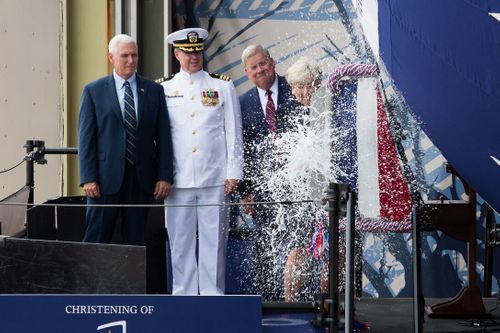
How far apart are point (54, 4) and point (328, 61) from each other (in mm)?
1857

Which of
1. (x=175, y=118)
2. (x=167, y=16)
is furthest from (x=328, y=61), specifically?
(x=175, y=118)

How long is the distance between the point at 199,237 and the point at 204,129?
587 millimetres

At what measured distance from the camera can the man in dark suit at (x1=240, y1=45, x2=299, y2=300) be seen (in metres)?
6.75

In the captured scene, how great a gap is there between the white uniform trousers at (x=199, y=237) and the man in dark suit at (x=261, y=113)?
0.78 feet

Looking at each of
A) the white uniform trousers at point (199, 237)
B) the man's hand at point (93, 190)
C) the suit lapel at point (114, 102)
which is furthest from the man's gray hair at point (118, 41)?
the white uniform trousers at point (199, 237)

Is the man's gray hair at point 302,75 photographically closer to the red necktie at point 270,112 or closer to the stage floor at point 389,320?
the red necktie at point 270,112

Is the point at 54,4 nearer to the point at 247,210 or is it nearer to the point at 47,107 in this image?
the point at 47,107

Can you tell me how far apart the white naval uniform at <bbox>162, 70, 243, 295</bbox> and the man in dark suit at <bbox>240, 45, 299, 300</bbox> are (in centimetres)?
11

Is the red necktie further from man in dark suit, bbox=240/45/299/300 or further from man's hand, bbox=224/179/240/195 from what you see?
man's hand, bbox=224/179/240/195

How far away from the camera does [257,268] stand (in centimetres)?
747

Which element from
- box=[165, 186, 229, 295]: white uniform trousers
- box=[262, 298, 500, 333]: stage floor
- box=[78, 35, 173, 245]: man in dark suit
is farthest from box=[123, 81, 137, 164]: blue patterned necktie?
box=[262, 298, 500, 333]: stage floor

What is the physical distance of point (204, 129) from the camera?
673 cm

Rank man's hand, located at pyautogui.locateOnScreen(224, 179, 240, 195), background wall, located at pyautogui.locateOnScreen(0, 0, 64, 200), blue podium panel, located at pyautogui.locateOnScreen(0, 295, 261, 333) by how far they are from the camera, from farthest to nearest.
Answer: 1. background wall, located at pyautogui.locateOnScreen(0, 0, 64, 200)
2. man's hand, located at pyautogui.locateOnScreen(224, 179, 240, 195)
3. blue podium panel, located at pyautogui.locateOnScreen(0, 295, 261, 333)

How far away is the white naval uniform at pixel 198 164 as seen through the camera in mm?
6730
